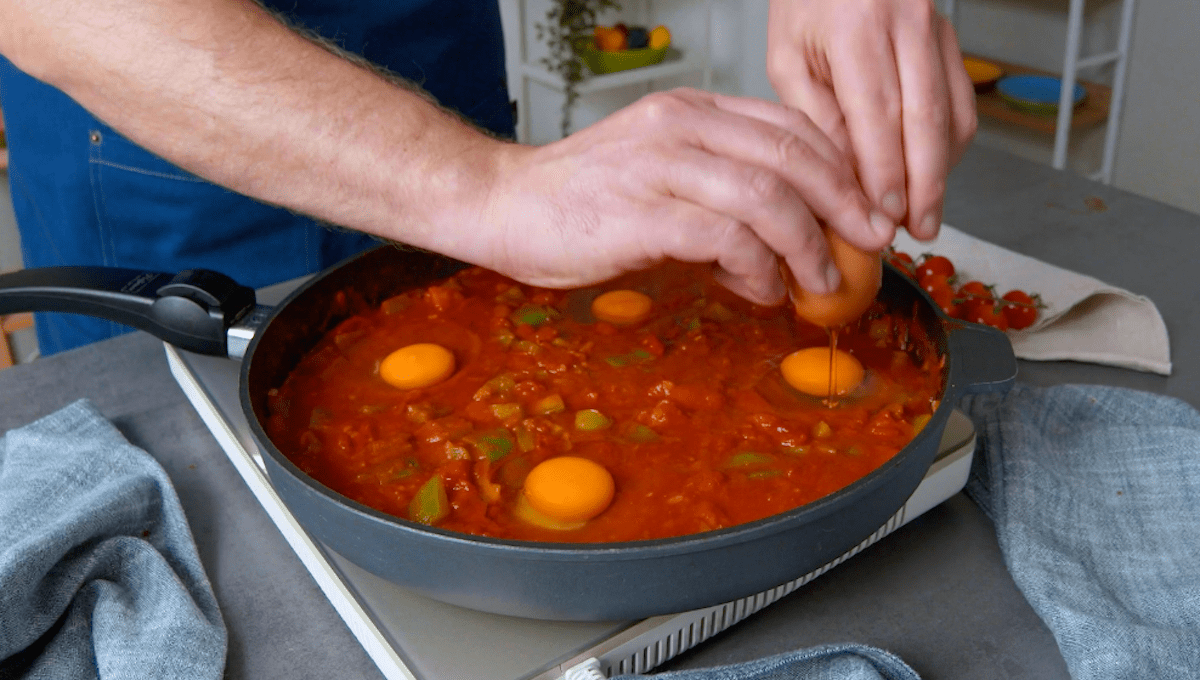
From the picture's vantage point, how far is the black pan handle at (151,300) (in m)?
1.34

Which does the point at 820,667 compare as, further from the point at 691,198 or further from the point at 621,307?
the point at 621,307

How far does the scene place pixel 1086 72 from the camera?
438 centimetres

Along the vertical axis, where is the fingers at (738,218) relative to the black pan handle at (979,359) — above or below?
above

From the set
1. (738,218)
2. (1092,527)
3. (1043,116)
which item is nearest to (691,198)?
(738,218)

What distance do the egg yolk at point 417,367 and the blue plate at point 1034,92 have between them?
138 inches

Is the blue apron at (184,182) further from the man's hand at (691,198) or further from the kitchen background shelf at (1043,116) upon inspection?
the kitchen background shelf at (1043,116)

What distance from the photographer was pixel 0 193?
3846mm

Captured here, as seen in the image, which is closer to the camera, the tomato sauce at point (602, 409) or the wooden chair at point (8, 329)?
the tomato sauce at point (602, 409)

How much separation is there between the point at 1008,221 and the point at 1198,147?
8.37ft

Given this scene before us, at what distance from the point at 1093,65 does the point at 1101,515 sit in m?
3.27

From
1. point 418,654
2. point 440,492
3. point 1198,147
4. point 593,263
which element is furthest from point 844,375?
point 1198,147

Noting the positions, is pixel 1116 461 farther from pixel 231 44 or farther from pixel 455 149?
pixel 231 44

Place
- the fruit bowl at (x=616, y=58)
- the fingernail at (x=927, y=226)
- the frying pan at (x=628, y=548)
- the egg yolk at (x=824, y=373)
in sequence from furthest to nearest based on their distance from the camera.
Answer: the fruit bowl at (x=616, y=58) < the egg yolk at (x=824, y=373) < the fingernail at (x=927, y=226) < the frying pan at (x=628, y=548)

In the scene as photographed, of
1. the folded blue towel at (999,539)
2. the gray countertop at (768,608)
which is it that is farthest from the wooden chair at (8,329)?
the folded blue towel at (999,539)
